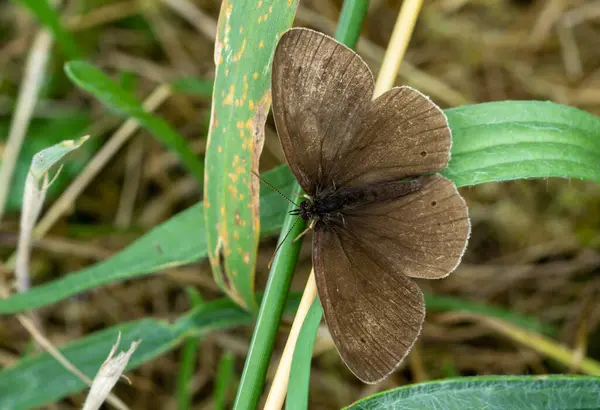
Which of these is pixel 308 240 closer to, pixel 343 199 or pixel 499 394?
pixel 343 199

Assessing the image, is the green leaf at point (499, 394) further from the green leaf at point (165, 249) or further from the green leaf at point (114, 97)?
the green leaf at point (114, 97)

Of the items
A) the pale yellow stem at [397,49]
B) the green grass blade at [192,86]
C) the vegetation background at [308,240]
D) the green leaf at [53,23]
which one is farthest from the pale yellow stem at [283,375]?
the green leaf at [53,23]

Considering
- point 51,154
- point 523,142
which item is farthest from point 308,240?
point 51,154

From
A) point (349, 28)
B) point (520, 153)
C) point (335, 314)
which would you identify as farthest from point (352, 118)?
point (335, 314)

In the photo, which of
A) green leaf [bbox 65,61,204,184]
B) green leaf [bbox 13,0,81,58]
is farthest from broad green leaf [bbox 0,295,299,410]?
green leaf [bbox 13,0,81,58]

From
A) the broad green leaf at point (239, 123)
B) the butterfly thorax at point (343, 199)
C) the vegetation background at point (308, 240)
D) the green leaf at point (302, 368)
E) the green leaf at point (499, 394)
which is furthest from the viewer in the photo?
the vegetation background at point (308, 240)

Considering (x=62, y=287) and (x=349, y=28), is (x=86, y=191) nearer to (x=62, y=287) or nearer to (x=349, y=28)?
(x=62, y=287)
